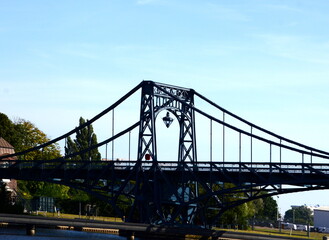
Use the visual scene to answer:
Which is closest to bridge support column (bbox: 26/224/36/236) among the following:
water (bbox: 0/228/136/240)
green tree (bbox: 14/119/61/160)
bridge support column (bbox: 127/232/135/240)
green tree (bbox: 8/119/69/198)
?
water (bbox: 0/228/136/240)

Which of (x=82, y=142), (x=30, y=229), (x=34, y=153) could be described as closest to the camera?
(x=30, y=229)

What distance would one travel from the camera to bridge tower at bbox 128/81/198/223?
96688 mm

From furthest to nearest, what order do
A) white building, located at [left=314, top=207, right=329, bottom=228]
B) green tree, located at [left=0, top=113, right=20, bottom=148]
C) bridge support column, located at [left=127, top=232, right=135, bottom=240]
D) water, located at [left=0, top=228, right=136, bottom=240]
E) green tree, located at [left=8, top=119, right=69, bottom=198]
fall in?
white building, located at [left=314, top=207, right=329, bottom=228]
green tree, located at [left=0, top=113, right=20, bottom=148]
green tree, located at [left=8, top=119, right=69, bottom=198]
bridge support column, located at [left=127, top=232, right=135, bottom=240]
water, located at [left=0, top=228, right=136, bottom=240]

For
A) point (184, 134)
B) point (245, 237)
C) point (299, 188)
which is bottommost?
point (245, 237)

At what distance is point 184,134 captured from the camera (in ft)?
334

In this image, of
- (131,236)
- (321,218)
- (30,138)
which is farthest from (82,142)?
(131,236)

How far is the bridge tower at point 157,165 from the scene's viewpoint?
9669 centimetres

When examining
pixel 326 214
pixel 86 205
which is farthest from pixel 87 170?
pixel 326 214

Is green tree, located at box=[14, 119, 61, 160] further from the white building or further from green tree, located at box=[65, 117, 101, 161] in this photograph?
the white building

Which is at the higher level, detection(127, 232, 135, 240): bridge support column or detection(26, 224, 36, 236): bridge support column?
detection(26, 224, 36, 236): bridge support column

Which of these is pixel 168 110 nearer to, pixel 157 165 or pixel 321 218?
pixel 157 165

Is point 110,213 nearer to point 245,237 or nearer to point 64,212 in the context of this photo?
point 64,212

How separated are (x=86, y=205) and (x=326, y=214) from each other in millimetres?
61860

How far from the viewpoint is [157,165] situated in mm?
96750
